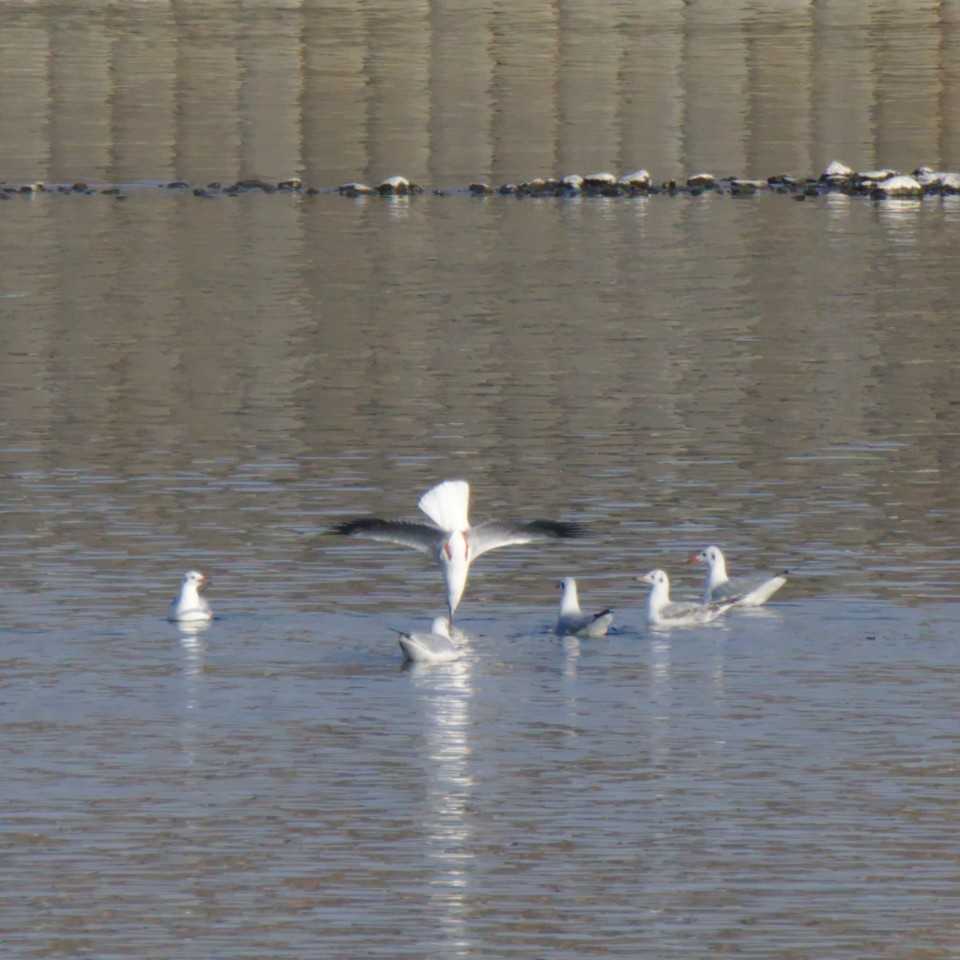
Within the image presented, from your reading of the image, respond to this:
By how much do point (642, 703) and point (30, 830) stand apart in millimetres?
5324

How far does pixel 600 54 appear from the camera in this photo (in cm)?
8788

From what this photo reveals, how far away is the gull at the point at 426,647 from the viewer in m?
22.1

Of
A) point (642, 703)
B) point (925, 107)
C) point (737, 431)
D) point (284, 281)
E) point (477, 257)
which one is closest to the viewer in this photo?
point (642, 703)

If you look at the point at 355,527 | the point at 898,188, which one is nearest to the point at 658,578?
the point at 355,527

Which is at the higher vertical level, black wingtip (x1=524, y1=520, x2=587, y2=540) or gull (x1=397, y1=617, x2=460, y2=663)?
black wingtip (x1=524, y1=520, x2=587, y2=540)

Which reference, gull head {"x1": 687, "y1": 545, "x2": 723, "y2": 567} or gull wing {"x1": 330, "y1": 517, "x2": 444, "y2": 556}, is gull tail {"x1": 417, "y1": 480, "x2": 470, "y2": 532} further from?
gull head {"x1": 687, "y1": 545, "x2": 723, "y2": 567}

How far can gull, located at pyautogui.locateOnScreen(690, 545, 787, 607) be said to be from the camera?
24.7m

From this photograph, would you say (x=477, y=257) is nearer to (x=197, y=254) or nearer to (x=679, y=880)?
(x=197, y=254)

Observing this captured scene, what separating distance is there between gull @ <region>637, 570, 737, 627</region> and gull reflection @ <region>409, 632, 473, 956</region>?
6.78 ft

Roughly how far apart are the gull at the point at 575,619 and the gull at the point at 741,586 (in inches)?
56.0

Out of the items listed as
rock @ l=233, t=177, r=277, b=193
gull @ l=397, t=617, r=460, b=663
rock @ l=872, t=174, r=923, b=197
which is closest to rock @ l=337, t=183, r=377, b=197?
rock @ l=233, t=177, r=277, b=193

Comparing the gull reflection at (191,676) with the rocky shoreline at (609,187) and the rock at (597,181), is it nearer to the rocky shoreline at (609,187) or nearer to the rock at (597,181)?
the rocky shoreline at (609,187)

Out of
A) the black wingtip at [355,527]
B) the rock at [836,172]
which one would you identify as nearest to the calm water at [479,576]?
the black wingtip at [355,527]

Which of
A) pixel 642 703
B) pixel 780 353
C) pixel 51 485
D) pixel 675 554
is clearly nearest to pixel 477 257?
pixel 780 353
